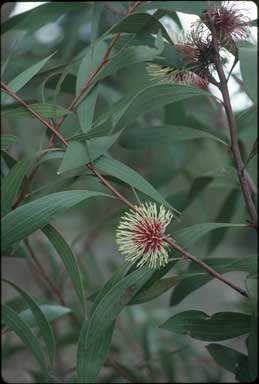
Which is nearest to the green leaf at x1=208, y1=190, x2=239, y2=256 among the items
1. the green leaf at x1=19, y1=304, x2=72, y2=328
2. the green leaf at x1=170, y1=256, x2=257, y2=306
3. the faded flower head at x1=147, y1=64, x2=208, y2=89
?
the green leaf at x1=170, y1=256, x2=257, y2=306

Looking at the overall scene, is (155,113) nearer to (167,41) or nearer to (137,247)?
(167,41)

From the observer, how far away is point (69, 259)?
0.66 metres

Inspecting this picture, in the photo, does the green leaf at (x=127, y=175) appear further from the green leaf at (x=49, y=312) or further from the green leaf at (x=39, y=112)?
the green leaf at (x=49, y=312)

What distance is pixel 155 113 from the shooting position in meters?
1.26

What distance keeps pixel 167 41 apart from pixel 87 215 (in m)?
1.18

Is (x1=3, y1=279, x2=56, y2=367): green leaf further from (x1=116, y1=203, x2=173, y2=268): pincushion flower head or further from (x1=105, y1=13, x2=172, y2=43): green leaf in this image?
(x1=105, y1=13, x2=172, y2=43): green leaf

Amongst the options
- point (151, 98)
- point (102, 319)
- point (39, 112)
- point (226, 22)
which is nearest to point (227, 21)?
point (226, 22)

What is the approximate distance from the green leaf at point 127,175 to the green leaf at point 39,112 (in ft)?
0.21

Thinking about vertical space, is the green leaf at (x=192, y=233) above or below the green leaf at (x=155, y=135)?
below

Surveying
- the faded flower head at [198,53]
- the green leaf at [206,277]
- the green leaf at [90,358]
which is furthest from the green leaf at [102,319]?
the faded flower head at [198,53]

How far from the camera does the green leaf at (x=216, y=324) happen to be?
0.71 m

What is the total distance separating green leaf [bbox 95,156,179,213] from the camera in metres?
0.63

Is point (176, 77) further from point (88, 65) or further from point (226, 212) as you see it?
point (226, 212)

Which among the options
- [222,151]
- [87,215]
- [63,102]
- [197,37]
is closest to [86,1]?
[197,37]
